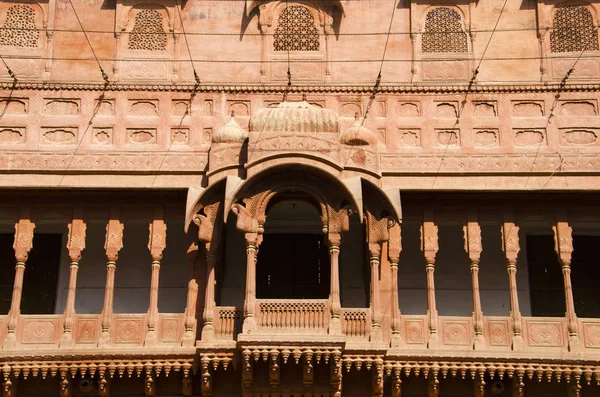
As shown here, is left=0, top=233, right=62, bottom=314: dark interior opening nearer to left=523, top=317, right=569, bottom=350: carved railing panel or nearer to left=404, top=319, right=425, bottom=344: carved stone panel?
left=404, top=319, right=425, bottom=344: carved stone panel

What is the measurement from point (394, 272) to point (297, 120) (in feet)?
9.07

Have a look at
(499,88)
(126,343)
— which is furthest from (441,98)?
(126,343)

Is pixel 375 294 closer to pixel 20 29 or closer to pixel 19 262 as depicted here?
pixel 19 262

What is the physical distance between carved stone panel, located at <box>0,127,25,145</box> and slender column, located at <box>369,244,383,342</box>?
597 centimetres

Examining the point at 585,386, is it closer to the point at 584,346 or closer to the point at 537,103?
the point at 584,346

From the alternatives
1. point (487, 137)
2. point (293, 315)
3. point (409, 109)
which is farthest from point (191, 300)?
point (487, 137)

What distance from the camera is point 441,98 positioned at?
55.8ft

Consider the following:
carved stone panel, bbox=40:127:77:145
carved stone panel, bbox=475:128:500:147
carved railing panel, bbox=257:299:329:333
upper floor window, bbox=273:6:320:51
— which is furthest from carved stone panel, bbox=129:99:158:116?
carved stone panel, bbox=475:128:500:147

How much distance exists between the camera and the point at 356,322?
15.2 metres

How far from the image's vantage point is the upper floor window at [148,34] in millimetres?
18031

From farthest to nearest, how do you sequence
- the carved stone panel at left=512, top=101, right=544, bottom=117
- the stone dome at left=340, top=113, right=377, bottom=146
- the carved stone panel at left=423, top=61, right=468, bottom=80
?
the carved stone panel at left=423, top=61, right=468, bottom=80, the carved stone panel at left=512, top=101, right=544, bottom=117, the stone dome at left=340, top=113, right=377, bottom=146

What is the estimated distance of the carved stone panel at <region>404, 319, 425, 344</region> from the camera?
50.6 ft

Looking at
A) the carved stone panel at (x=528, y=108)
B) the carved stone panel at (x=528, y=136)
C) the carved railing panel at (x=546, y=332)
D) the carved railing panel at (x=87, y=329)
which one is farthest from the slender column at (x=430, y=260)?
the carved railing panel at (x=87, y=329)

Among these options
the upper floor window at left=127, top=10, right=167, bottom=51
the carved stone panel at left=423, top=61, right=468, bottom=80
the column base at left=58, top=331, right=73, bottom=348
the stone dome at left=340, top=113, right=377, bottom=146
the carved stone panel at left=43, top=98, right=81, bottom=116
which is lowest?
the column base at left=58, top=331, right=73, bottom=348
